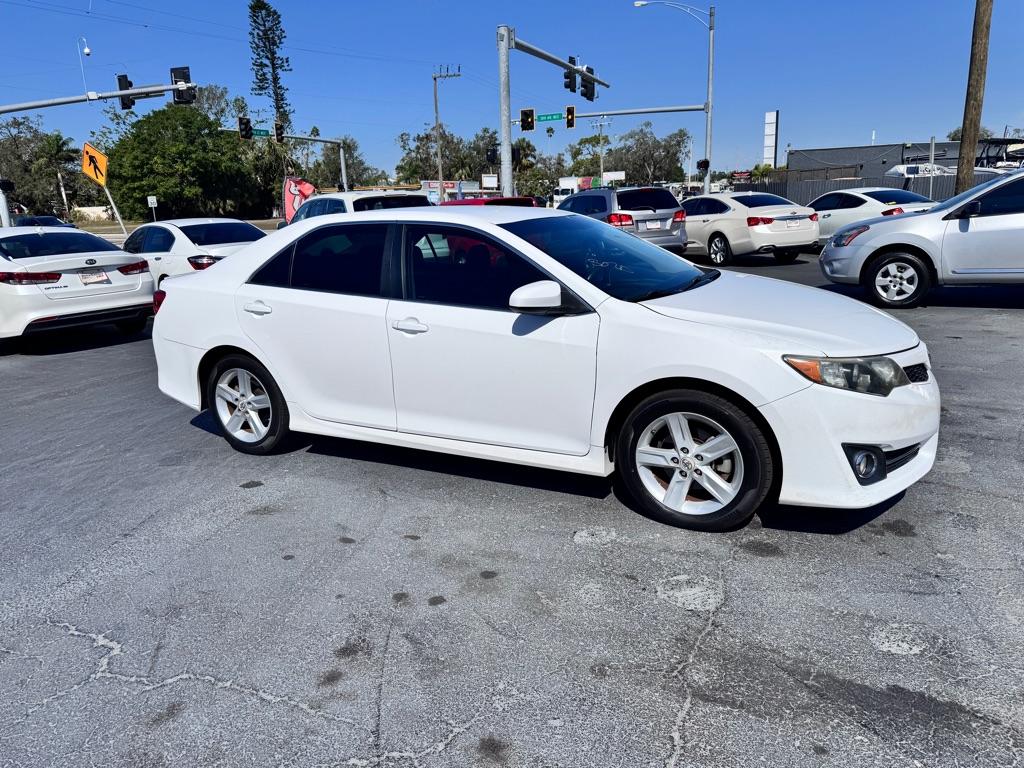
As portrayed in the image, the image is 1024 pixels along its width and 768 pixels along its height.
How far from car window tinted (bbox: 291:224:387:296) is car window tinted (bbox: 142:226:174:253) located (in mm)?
8023

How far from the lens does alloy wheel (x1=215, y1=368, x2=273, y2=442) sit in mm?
5215

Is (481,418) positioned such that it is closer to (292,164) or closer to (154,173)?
(154,173)

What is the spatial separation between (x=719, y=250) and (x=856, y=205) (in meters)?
3.23

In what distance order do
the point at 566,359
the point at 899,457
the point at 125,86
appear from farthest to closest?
the point at 125,86 → the point at 566,359 → the point at 899,457

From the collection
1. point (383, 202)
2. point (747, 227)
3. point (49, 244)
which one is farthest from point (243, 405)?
point (747, 227)

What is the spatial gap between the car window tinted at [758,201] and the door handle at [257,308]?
13.4 meters

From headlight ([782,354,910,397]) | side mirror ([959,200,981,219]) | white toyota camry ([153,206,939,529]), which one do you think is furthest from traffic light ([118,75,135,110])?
headlight ([782,354,910,397])

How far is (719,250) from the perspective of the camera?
16.6 meters

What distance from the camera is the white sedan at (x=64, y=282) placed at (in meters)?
9.09

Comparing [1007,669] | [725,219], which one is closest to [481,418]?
[1007,669]

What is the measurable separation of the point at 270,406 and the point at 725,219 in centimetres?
1313

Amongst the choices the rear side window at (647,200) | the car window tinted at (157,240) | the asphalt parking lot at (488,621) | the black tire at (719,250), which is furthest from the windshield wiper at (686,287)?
the black tire at (719,250)

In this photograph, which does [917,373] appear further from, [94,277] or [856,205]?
[856,205]

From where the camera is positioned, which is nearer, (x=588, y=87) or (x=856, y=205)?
(x=856, y=205)
